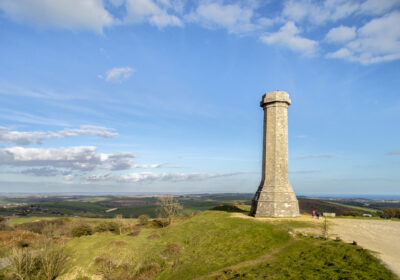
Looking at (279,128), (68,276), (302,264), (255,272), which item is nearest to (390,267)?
(302,264)

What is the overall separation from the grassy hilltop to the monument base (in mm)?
3358

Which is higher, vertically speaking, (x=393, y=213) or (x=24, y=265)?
(x=393, y=213)

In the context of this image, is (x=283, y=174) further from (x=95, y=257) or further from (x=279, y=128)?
(x=95, y=257)

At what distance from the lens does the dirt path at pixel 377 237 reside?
1469cm

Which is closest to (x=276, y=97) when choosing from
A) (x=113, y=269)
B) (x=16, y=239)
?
(x=113, y=269)

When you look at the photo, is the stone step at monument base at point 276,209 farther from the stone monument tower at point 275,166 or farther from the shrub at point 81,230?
the shrub at point 81,230

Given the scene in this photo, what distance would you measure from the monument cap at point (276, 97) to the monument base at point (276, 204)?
12.6 meters

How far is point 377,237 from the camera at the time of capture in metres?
20.1

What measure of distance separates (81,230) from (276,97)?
3702cm

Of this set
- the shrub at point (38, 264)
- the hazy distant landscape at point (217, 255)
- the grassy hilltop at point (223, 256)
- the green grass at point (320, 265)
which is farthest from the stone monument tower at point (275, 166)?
the shrub at point (38, 264)

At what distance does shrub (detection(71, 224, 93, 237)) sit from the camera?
121 ft

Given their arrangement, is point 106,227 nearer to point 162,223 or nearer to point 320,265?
point 162,223

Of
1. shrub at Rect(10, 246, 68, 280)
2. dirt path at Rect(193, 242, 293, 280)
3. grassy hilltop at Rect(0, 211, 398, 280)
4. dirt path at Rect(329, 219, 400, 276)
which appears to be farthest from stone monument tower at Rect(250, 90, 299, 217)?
shrub at Rect(10, 246, 68, 280)

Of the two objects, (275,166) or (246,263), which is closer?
(246,263)
